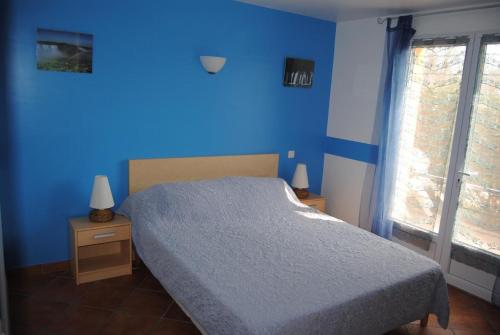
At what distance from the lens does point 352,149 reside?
4168mm

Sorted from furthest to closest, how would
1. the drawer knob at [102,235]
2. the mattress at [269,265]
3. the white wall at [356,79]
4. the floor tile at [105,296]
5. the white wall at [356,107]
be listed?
the white wall at [356,79] < the white wall at [356,107] < the drawer knob at [102,235] < the floor tile at [105,296] < the mattress at [269,265]

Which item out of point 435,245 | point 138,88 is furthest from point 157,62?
point 435,245

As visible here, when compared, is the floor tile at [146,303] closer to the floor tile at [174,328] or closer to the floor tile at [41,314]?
the floor tile at [174,328]

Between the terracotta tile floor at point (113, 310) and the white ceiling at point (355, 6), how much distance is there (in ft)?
7.75

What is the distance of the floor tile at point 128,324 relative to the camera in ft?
8.20

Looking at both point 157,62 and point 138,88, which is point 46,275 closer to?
point 138,88

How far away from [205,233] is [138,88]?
1.31 m

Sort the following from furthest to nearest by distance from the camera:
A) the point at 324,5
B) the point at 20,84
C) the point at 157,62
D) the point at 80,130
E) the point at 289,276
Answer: the point at 324,5 < the point at 157,62 < the point at 80,130 < the point at 20,84 < the point at 289,276

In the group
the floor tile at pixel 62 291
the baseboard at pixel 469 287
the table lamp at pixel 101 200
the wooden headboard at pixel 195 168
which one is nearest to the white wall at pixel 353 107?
the wooden headboard at pixel 195 168

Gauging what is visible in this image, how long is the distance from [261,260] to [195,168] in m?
1.34

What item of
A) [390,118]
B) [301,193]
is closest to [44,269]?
[301,193]

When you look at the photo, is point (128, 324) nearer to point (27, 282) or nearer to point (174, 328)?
point (174, 328)

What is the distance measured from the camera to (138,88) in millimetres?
3252

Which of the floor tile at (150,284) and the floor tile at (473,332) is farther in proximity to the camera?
the floor tile at (150,284)
